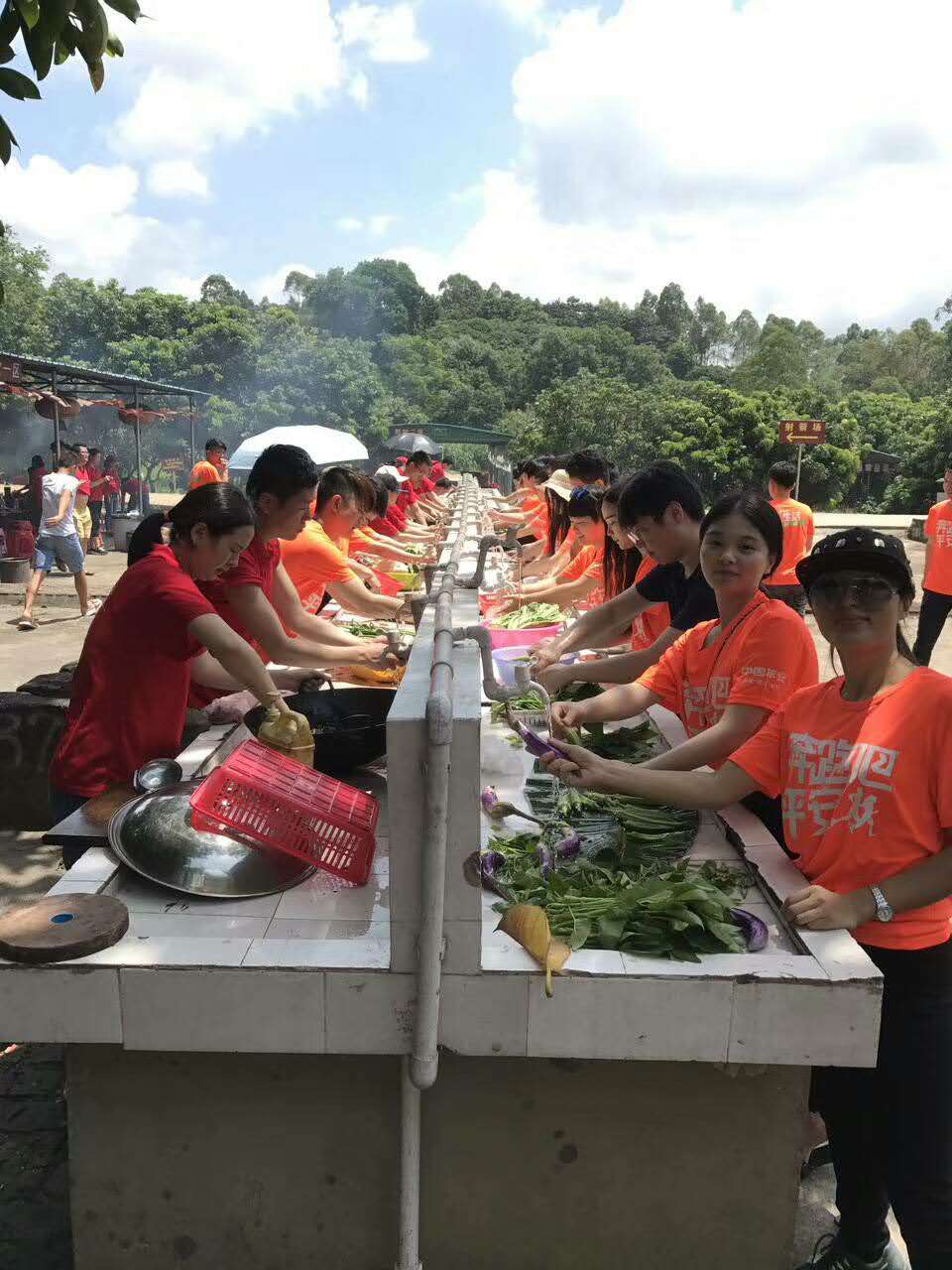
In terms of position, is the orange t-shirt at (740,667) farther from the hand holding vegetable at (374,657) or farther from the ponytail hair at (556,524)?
the ponytail hair at (556,524)

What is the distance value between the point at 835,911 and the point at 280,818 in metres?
1.26

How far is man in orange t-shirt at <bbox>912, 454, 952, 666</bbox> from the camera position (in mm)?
8383

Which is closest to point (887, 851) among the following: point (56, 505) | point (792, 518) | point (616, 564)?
point (616, 564)

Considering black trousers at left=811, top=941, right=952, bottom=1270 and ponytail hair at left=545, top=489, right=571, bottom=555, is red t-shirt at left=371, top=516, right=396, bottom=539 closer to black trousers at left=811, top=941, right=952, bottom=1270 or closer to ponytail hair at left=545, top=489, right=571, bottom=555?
ponytail hair at left=545, top=489, right=571, bottom=555

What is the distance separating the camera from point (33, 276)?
45594mm

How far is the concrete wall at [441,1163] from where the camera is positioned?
220 centimetres

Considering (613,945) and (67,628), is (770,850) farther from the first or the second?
(67,628)

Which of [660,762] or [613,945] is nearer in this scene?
[613,945]

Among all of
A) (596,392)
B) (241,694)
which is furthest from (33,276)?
(241,694)

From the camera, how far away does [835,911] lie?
205 cm

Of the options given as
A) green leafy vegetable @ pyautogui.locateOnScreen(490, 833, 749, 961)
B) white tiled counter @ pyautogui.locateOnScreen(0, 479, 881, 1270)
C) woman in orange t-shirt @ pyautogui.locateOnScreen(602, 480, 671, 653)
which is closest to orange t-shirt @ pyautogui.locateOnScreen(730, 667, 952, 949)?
white tiled counter @ pyautogui.locateOnScreen(0, 479, 881, 1270)

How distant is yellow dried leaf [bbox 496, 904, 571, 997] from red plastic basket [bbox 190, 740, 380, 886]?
0.51 metres

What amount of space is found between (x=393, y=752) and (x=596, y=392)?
34126mm

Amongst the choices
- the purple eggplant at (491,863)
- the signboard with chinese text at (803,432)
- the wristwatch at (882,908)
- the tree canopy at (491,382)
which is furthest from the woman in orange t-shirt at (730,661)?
the signboard with chinese text at (803,432)
